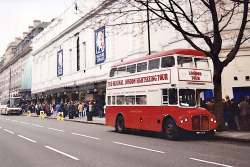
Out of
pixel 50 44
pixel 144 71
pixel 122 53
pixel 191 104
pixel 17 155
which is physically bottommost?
pixel 17 155

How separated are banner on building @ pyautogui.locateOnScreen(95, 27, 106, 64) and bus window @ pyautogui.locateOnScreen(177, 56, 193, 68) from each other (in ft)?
72.3

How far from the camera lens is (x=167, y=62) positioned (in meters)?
Answer: 13.6

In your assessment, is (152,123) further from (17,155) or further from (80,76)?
(80,76)

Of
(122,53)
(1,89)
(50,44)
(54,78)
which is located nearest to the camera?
(122,53)

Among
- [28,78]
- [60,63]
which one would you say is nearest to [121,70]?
[60,63]

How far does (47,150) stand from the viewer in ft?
33.0

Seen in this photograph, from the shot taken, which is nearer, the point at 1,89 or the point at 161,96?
the point at 161,96

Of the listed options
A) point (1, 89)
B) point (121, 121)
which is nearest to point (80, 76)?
point (121, 121)

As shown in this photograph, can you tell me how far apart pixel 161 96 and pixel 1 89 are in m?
110

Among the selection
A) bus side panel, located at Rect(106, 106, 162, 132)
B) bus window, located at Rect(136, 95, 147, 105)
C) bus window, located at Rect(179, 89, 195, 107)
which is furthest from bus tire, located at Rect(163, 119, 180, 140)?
bus window, located at Rect(136, 95, 147, 105)

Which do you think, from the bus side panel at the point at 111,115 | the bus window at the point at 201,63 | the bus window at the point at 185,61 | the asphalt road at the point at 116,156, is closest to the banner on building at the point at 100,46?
the bus side panel at the point at 111,115

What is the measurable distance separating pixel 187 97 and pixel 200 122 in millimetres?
1268

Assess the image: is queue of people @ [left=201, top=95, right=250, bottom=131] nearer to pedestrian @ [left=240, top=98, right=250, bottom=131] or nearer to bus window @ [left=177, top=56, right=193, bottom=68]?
pedestrian @ [left=240, top=98, right=250, bottom=131]

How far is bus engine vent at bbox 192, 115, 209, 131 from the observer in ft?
42.1
